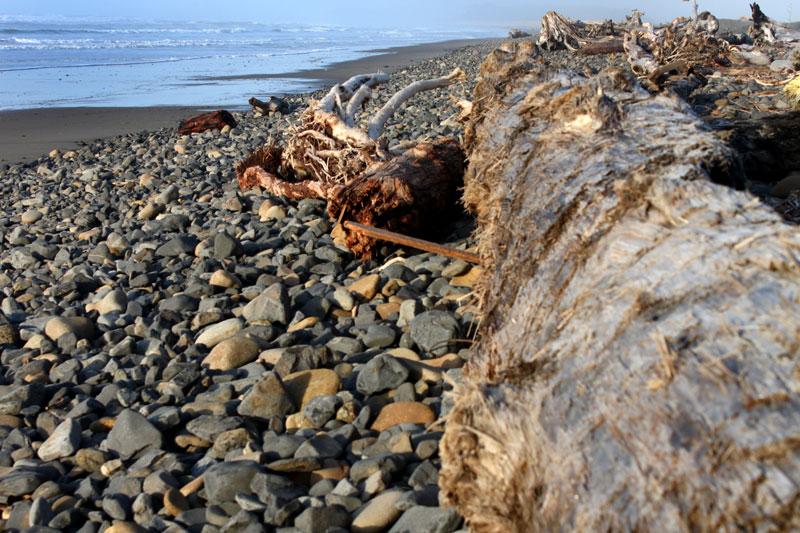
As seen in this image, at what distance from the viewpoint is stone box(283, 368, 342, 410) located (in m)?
2.77

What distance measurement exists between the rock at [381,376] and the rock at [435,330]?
273 millimetres

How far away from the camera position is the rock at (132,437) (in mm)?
2529

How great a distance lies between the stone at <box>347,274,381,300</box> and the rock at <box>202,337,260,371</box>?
0.84 m

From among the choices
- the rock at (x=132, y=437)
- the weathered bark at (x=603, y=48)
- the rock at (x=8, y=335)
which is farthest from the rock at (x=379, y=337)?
the weathered bark at (x=603, y=48)

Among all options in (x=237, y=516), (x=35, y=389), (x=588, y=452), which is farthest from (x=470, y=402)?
(x=35, y=389)

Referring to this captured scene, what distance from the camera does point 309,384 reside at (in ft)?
9.27

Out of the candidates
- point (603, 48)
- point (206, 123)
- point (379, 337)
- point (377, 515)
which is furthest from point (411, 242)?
point (603, 48)

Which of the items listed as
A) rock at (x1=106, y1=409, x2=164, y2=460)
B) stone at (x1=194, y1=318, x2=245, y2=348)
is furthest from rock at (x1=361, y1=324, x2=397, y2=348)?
rock at (x1=106, y1=409, x2=164, y2=460)

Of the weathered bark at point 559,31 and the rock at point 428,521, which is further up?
the weathered bark at point 559,31

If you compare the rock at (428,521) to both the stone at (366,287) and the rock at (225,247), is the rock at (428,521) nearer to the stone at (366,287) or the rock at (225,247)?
the stone at (366,287)

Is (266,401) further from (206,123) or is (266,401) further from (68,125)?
(68,125)

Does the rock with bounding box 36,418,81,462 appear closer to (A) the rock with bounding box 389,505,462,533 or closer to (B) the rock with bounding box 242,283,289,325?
(B) the rock with bounding box 242,283,289,325

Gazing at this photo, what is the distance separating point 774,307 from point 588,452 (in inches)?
19.4

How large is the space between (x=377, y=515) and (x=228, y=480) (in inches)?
24.3
